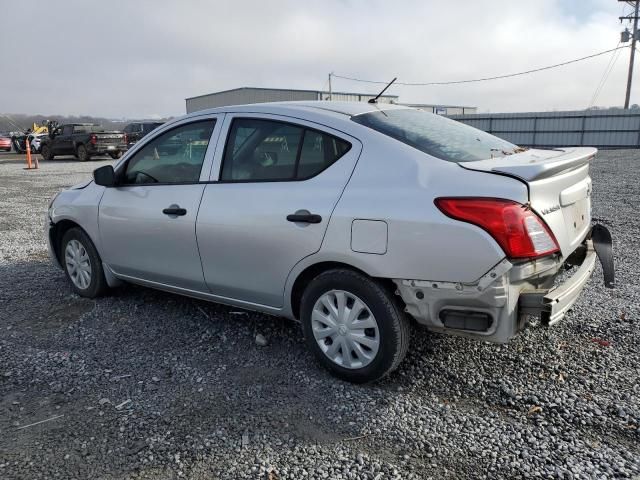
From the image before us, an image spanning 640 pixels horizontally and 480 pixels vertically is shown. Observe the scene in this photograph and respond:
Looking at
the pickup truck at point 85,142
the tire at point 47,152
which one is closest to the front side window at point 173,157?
the pickup truck at point 85,142

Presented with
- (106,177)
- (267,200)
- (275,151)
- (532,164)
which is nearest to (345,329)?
(267,200)

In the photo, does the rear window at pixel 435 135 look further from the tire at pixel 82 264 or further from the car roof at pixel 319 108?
the tire at pixel 82 264

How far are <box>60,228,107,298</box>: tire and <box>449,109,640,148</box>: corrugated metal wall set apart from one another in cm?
2988

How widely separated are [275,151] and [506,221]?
1.64m

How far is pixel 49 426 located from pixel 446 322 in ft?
7.58

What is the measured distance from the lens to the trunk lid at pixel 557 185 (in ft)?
9.30

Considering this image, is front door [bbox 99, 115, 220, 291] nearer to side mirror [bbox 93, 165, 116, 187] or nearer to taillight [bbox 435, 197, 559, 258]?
side mirror [bbox 93, 165, 116, 187]

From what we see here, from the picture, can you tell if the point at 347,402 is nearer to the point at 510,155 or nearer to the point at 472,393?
the point at 472,393

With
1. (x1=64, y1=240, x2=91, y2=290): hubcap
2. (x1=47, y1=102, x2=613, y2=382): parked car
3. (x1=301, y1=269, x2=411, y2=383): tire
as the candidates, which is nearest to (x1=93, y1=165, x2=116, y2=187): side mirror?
(x1=47, y1=102, x2=613, y2=382): parked car

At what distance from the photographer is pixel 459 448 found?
8.87 ft

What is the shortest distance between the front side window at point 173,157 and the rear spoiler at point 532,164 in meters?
2.01

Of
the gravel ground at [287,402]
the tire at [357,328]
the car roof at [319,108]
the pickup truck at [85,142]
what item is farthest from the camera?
the pickup truck at [85,142]

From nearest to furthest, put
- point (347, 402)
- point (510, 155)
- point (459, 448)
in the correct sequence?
point (459, 448)
point (347, 402)
point (510, 155)

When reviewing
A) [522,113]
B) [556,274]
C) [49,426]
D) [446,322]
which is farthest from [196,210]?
[522,113]
